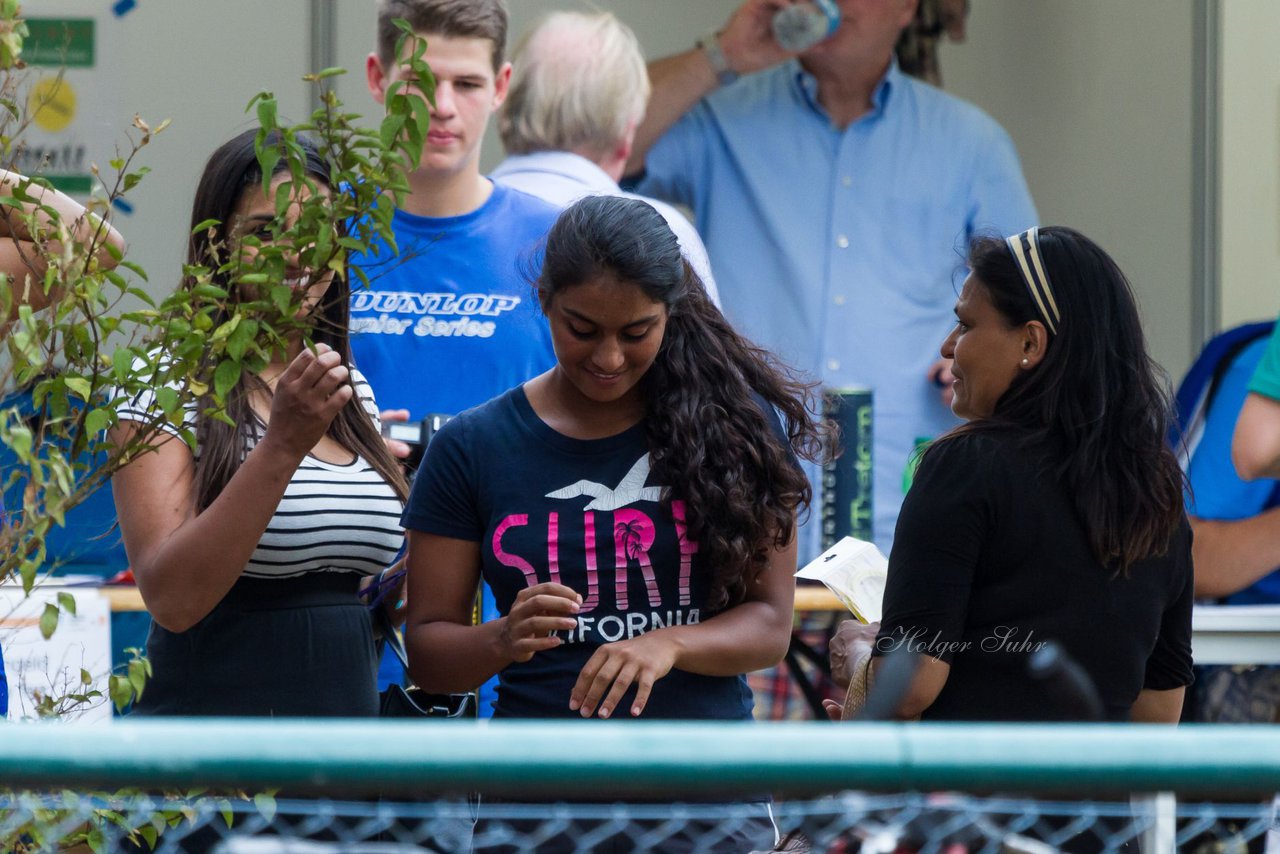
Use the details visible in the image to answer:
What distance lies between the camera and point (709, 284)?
288 centimetres

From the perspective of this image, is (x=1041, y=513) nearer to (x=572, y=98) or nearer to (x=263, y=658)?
(x=263, y=658)

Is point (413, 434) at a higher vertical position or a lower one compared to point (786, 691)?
higher

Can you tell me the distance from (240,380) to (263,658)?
0.38 m

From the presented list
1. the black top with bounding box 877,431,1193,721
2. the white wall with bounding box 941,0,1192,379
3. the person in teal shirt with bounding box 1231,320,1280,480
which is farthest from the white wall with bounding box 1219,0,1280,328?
the black top with bounding box 877,431,1193,721

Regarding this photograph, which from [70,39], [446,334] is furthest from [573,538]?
[70,39]

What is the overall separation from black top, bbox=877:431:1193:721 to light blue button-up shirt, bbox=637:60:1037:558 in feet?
8.10

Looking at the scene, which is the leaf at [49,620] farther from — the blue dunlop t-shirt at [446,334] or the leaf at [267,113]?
the blue dunlop t-shirt at [446,334]

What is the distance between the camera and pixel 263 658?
7.07ft

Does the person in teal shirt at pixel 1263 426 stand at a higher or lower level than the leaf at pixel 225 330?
lower

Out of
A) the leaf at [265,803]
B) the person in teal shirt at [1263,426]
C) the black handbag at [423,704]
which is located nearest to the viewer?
the leaf at [265,803]

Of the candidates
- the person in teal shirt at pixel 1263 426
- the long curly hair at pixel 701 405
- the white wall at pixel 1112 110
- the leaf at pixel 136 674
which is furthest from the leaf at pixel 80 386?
the white wall at pixel 1112 110

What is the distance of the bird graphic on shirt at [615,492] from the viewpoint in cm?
207

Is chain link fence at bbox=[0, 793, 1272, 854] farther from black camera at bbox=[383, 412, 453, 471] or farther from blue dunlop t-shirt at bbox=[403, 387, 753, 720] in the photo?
black camera at bbox=[383, 412, 453, 471]

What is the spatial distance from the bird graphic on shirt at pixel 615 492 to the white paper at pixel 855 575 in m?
0.29
